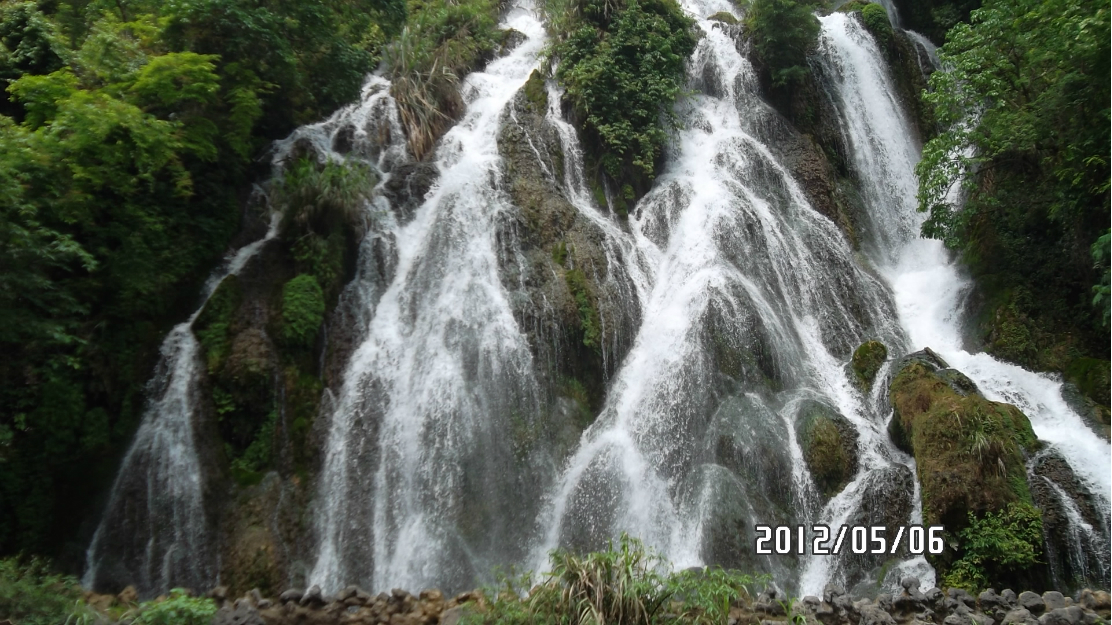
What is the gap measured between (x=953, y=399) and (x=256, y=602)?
795 cm

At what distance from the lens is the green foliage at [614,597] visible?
445 cm

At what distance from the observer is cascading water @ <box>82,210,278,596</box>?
760 centimetres

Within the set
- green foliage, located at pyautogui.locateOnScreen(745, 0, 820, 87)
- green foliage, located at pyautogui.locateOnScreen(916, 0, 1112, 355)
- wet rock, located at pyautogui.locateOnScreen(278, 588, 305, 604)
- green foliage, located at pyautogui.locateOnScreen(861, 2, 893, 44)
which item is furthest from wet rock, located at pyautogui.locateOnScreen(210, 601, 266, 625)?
green foliage, located at pyautogui.locateOnScreen(861, 2, 893, 44)

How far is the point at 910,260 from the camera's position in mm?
13188

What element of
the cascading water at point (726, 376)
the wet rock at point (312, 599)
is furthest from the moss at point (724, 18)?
the wet rock at point (312, 599)

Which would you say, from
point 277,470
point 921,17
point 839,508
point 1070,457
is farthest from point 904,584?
point 921,17

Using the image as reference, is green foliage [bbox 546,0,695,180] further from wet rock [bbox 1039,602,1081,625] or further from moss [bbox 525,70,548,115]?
wet rock [bbox 1039,602,1081,625]

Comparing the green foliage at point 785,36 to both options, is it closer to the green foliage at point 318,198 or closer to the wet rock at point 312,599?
the green foliage at point 318,198

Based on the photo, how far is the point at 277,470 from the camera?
846 cm

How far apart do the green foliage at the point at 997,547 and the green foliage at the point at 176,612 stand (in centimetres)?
693

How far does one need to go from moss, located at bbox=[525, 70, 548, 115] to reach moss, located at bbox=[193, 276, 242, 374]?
24.8 ft

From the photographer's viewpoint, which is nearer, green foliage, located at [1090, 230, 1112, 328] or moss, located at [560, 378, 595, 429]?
green foliage, located at [1090, 230, 1112, 328]

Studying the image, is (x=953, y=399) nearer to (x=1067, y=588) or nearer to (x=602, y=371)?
(x=1067, y=588)
